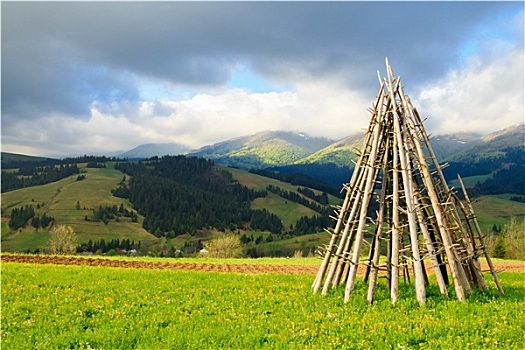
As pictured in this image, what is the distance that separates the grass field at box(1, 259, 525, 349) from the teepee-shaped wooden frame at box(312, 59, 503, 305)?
856mm

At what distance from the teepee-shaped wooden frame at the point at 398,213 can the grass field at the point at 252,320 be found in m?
0.86

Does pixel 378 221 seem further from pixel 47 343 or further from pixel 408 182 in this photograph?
pixel 47 343

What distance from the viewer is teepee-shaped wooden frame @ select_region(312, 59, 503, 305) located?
479 inches

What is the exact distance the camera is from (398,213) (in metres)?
12.7

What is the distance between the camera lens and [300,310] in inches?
448

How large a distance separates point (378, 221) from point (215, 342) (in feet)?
21.7

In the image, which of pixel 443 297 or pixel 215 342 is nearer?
pixel 215 342

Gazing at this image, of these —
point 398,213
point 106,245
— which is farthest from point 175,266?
point 106,245

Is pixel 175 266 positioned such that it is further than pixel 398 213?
Yes

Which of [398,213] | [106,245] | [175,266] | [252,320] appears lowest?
[106,245]

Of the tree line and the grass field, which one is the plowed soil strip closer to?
the grass field

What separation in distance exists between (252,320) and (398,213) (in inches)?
231

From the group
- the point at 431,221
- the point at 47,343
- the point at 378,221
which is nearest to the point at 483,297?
the point at 431,221

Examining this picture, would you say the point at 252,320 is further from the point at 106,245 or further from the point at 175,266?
the point at 106,245
